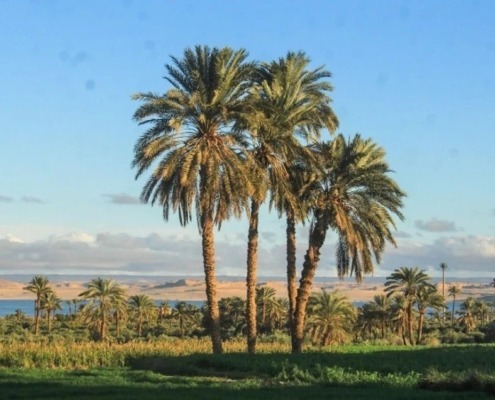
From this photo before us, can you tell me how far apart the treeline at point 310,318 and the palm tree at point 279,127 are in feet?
64.7

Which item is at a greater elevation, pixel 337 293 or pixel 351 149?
pixel 351 149

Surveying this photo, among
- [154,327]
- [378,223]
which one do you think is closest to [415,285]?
[378,223]

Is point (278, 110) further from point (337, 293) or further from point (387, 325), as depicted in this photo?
point (387, 325)

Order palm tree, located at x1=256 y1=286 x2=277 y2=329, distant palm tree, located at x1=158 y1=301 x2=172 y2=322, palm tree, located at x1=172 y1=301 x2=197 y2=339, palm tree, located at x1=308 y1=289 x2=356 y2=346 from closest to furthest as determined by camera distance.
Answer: palm tree, located at x1=308 y1=289 x2=356 y2=346 → palm tree, located at x1=256 y1=286 x2=277 y2=329 → palm tree, located at x1=172 y1=301 x2=197 y2=339 → distant palm tree, located at x1=158 y1=301 x2=172 y2=322

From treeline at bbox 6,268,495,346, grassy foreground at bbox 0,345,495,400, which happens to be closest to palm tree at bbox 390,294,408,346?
treeline at bbox 6,268,495,346

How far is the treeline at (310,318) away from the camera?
61.6m

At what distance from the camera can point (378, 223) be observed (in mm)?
40750

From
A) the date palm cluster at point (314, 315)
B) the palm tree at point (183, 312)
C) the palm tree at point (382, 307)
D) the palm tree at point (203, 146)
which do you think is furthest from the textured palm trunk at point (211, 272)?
the palm tree at point (183, 312)

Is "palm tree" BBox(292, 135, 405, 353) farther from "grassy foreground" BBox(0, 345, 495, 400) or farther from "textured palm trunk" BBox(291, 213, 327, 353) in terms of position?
"grassy foreground" BBox(0, 345, 495, 400)

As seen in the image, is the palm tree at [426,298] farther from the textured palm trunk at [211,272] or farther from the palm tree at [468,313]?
the textured palm trunk at [211,272]

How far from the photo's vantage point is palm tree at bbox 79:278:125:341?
3169 inches

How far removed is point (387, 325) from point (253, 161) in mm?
57256

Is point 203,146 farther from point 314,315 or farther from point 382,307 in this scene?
point 382,307

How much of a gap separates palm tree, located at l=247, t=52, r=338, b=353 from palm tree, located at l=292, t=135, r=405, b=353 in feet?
5.12
